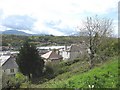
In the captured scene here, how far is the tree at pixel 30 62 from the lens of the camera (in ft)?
131

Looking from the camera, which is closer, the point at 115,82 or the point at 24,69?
the point at 115,82

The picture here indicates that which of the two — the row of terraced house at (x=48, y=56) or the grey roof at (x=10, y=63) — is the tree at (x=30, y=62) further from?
the grey roof at (x=10, y=63)

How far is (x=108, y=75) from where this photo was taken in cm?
926

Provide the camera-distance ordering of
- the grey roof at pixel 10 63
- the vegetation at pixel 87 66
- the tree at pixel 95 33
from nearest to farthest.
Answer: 1. the vegetation at pixel 87 66
2. the tree at pixel 95 33
3. the grey roof at pixel 10 63

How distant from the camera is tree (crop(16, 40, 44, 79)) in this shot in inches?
1568

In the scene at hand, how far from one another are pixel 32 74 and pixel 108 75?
31.0 m

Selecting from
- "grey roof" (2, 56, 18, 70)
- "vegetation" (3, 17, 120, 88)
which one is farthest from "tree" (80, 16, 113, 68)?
"grey roof" (2, 56, 18, 70)

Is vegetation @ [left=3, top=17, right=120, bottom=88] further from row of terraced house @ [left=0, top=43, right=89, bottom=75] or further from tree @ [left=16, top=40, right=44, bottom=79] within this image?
row of terraced house @ [left=0, top=43, right=89, bottom=75]

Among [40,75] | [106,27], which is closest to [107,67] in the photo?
[106,27]

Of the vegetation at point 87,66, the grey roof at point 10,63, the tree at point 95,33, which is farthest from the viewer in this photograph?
the grey roof at point 10,63

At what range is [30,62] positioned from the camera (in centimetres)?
3984

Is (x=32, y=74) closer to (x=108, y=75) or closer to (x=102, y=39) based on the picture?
(x=102, y=39)

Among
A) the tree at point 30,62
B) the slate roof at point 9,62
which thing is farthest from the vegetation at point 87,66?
the slate roof at point 9,62

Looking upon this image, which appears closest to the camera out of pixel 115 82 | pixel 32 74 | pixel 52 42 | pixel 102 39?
pixel 115 82
